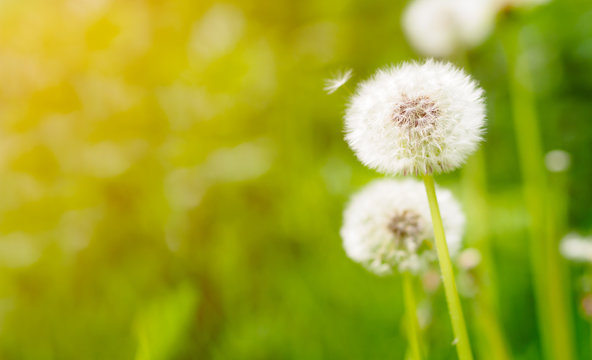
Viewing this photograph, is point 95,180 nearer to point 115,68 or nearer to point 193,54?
point 115,68

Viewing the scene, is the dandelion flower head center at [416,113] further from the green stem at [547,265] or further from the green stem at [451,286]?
the green stem at [547,265]

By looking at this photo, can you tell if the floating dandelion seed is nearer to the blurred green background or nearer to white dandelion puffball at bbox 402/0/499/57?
the blurred green background

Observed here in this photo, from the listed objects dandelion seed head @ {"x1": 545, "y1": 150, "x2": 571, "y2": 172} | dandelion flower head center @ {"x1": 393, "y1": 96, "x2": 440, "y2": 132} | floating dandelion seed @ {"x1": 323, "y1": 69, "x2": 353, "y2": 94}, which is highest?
floating dandelion seed @ {"x1": 323, "y1": 69, "x2": 353, "y2": 94}

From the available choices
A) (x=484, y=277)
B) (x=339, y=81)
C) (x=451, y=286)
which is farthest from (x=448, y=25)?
(x=451, y=286)

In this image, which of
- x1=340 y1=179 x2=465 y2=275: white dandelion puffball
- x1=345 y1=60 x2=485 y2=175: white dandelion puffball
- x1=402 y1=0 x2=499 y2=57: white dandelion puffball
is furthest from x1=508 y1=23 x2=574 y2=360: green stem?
x1=345 y1=60 x2=485 y2=175: white dandelion puffball

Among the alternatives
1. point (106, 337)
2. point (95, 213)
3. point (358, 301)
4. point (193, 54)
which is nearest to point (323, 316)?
point (358, 301)

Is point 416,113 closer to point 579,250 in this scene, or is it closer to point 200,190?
point 579,250
